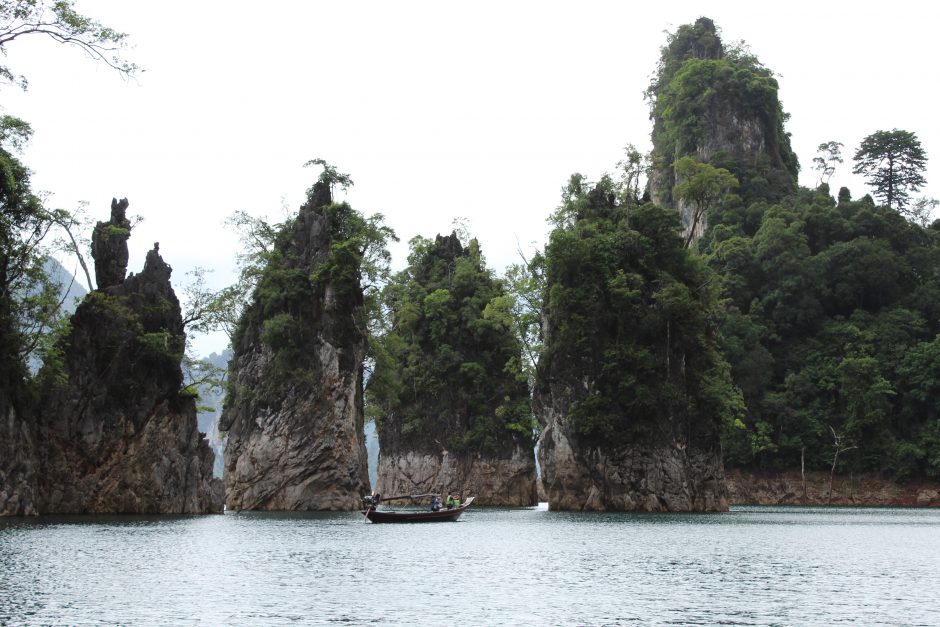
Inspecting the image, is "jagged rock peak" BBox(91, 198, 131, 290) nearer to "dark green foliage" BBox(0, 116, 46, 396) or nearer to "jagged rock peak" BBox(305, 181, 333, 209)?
"dark green foliage" BBox(0, 116, 46, 396)

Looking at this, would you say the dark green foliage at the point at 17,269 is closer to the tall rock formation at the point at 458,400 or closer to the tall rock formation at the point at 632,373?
the tall rock formation at the point at 632,373

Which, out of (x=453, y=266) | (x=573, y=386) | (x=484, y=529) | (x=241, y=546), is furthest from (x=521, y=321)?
(x=241, y=546)

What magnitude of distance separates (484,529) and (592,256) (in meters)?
22.5

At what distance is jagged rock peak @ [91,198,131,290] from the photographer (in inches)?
2178

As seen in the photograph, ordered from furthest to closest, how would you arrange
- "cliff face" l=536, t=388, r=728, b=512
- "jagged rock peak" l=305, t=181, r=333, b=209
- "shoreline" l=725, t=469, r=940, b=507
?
"shoreline" l=725, t=469, r=940, b=507 < "jagged rock peak" l=305, t=181, r=333, b=209 < "cliff face" l=536, t=388, r=728, b=512

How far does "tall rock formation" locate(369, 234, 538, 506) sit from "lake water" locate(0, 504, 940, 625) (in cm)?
4225

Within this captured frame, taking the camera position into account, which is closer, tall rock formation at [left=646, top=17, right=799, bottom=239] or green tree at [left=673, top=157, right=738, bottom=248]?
green tree at [left=673, top=157, right=738, bottom=248]

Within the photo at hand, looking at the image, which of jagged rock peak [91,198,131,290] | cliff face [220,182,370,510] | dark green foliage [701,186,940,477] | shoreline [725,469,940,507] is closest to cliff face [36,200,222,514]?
jagged rock peak [91,198,131,290]

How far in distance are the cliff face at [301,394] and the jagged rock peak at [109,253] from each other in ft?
37.1

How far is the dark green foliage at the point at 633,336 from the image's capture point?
2435 inches

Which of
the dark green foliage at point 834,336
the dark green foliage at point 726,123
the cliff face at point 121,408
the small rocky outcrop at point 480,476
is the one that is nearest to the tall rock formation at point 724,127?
the dark green foliage at point 726,123

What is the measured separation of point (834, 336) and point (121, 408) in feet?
204

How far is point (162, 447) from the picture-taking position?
54188 millimetres

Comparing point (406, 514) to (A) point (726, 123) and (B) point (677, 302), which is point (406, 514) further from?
(A) point (726, 123)
